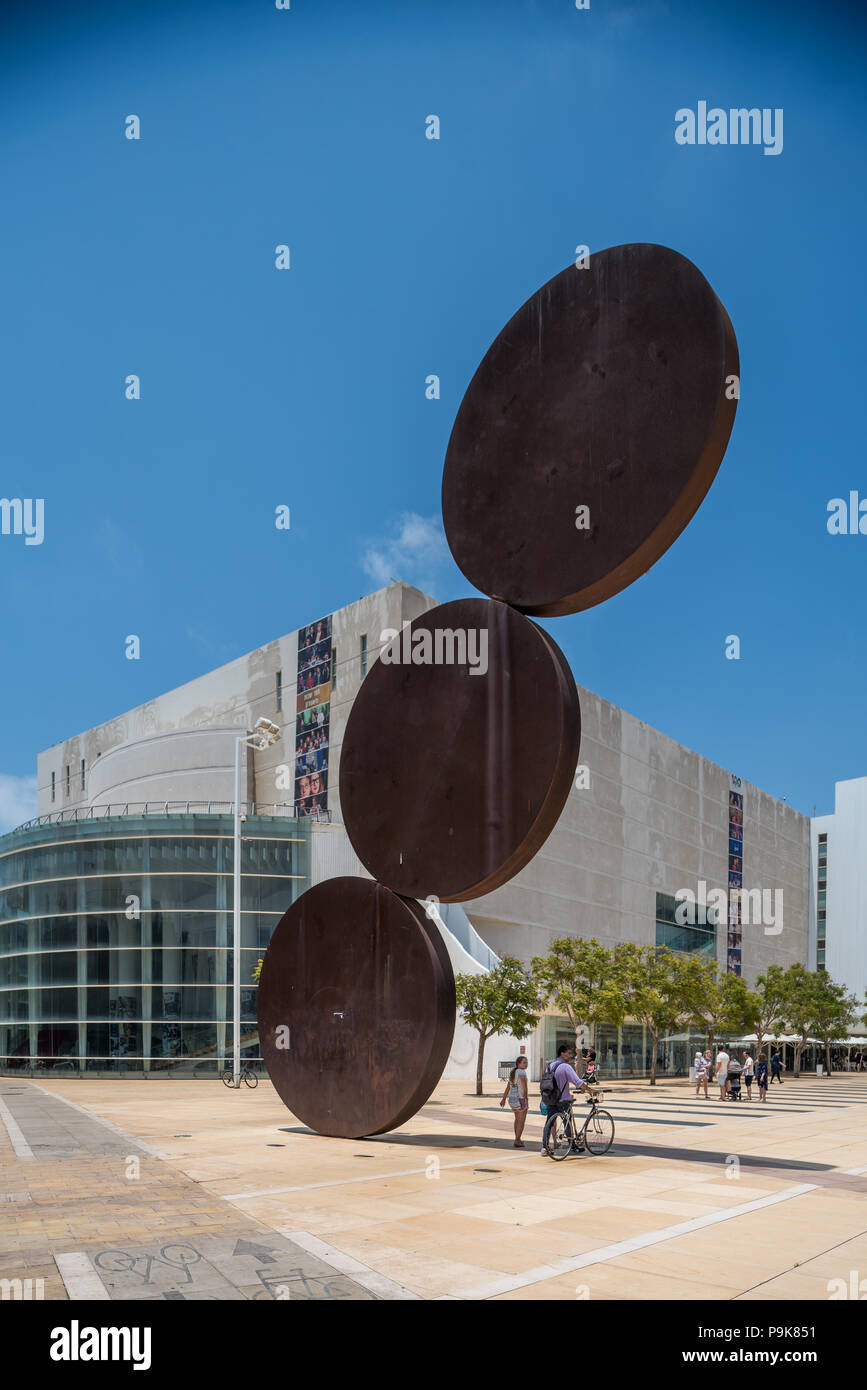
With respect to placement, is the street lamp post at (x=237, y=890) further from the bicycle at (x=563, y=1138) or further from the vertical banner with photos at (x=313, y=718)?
the vertical banner with photos at (x=313, y=718)

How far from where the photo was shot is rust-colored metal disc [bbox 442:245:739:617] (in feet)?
40.0

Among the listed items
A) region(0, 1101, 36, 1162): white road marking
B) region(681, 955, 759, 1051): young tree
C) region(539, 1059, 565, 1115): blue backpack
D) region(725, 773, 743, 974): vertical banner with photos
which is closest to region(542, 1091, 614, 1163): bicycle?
region(539, 1059, 565, 1115): blue backpack

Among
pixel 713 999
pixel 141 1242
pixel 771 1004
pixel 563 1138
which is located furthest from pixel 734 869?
pixel 141 1242

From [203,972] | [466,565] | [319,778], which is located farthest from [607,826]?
[466,565]

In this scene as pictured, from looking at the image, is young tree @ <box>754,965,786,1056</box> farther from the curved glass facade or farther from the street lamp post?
the street lamp post

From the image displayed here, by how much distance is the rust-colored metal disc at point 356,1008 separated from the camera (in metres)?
14.7

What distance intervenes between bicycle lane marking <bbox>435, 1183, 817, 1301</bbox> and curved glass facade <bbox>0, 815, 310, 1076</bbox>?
1283 inches

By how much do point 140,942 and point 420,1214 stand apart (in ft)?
110

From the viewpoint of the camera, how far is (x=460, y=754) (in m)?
13.8

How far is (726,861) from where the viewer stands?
3506 inches

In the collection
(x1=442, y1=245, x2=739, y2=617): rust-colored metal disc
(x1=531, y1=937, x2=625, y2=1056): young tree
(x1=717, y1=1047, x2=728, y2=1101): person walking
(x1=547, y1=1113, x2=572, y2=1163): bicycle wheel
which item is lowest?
(x1=717, y1=1047, x2=728, y2=1101): person walking

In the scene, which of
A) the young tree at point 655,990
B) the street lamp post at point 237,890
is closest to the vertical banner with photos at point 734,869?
the young tree at point 655,990

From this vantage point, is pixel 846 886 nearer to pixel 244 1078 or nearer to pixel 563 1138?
pixel 244 1078

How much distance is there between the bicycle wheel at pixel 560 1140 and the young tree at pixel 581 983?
22.0 meters
